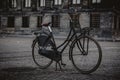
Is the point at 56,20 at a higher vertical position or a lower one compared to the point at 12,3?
lower

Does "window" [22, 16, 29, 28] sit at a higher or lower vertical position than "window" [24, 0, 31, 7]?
lower

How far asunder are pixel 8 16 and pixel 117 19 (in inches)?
827

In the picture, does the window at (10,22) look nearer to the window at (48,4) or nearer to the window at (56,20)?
the window at (48,4)

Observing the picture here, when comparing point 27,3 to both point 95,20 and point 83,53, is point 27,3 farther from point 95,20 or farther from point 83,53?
point 83,53

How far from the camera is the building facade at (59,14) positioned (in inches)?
1503

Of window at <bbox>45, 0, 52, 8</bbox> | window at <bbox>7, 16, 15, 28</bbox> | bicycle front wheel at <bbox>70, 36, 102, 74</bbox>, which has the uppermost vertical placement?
window at <bbox>45, 0, 52, 8</bbox>

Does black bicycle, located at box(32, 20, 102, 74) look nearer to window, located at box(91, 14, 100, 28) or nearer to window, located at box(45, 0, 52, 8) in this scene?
window, located at box(91, 14, 100, 28)

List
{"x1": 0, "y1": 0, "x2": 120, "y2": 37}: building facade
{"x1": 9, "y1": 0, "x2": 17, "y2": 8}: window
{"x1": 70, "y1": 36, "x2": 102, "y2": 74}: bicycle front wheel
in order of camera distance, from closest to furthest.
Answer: {"x1": 70, "y1": 36, "x2": 102, "y2": 74}: bicycle front wheel, {"x1": 0, "y1": 0, "x2": 120, "y2": 37}: building facade, {"x1": 9, "y1": 0, "x2": 17, "y2": 8}: window

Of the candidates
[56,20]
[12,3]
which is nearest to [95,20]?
[56,20]

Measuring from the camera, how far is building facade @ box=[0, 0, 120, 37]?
3819 cm

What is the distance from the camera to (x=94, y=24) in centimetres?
3909

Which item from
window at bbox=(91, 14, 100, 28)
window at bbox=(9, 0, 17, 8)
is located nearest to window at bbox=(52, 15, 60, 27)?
window at bbox=(91, 14, 100, 28)

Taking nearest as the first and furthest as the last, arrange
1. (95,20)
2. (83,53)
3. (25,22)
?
1. (83,53)
2. (95,20)
3. (25,22)

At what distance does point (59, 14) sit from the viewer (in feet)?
140
